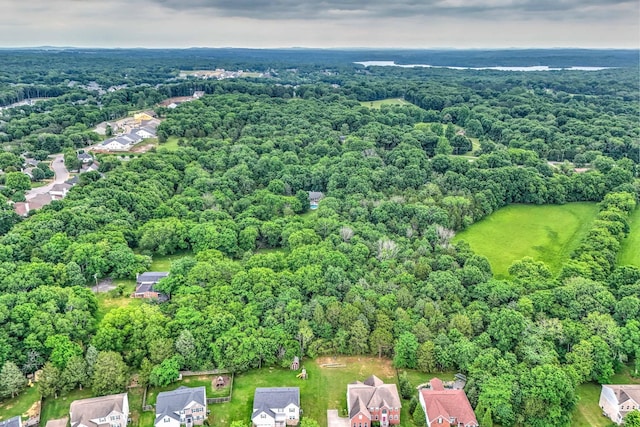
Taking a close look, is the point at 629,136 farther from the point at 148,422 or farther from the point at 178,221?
the point at 148,422

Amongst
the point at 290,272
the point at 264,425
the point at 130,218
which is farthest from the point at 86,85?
the point at 264,425

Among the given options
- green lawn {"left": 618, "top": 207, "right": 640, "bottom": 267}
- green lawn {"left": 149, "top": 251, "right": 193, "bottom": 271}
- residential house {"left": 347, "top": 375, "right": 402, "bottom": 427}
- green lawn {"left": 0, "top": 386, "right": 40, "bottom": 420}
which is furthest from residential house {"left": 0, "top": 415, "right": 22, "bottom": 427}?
green lawn {"left": 618, "top": 207, "right": 640, "bottom": 267}

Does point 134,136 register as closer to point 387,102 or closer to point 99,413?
point 99,413

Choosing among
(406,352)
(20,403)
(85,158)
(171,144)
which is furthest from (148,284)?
(171,144)

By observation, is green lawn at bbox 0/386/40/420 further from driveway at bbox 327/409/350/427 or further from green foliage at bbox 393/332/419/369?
green foliage at bbox 393/332/419/369

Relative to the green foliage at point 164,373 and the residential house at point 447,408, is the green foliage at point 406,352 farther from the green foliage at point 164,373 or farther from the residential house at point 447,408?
the green foliage at point 164,373

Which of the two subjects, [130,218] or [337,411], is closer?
[337,411]
